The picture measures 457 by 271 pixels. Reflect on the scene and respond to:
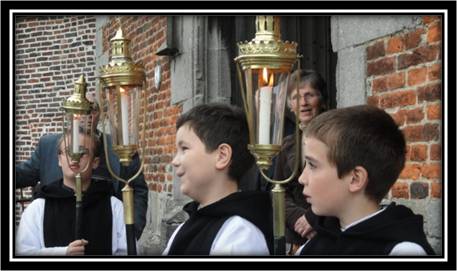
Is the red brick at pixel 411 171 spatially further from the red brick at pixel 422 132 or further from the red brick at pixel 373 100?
the red brick at pixel 373 100

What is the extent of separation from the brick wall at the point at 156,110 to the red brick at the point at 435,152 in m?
1.52

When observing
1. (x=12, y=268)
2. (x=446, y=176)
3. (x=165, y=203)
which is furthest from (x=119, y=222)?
(x=446, y=176)

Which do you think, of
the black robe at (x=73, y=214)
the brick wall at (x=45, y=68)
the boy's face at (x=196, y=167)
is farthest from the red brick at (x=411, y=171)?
the brick wall at (x=45, y=68)

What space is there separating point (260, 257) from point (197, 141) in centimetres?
47

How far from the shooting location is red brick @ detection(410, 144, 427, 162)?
3039 millimetres

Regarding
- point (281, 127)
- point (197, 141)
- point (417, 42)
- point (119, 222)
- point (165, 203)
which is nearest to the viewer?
point (281, 127)

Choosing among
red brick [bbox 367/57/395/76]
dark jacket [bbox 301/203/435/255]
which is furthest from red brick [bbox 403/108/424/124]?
dark jacket [bbox 301/203/435/255]

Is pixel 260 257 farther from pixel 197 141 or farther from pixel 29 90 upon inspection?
pixel 29 90

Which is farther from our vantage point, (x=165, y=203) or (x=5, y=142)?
(x=165, y=203)

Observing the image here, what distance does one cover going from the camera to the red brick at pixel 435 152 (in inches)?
118

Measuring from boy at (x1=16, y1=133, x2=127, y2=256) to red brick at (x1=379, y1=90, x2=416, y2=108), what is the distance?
119 centimetres

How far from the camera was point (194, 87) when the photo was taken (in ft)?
15.6
